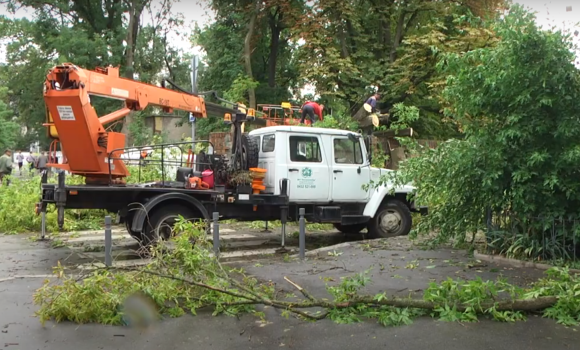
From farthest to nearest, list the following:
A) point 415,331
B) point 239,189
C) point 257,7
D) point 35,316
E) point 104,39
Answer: point 104,39 → point 257,7 → point 239,189 → point 35,316 → point 415,331

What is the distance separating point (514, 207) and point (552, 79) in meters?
1.94

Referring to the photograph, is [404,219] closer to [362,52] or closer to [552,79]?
[552,79]

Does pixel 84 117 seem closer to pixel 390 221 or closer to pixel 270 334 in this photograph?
pixel 270 334

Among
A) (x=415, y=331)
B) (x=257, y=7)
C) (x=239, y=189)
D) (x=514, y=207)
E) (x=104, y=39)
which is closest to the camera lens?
(x=415, y=331)

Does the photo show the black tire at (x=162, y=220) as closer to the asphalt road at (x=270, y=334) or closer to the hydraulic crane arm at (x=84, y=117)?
the hydraulic crane arm at (x=84, y=117)

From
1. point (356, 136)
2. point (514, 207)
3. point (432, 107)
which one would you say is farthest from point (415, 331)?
point (432, 107)

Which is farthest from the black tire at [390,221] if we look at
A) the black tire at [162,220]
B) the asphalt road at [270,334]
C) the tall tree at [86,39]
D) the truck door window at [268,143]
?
the tall tree at [86,39]

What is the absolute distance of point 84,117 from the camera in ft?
28.6

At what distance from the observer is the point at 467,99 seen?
827cm

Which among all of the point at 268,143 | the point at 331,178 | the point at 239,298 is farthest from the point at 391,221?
the point at 239,298

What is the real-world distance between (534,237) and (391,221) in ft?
12.5

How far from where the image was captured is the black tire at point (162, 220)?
887 centimetres

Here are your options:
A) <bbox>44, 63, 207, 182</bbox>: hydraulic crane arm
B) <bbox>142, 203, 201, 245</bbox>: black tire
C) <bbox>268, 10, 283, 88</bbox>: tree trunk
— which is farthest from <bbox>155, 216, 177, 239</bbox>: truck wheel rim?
<bbox>268, 10, 283, 88</bbox>: tree trunk

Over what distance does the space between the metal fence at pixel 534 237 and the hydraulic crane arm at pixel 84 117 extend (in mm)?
6478
